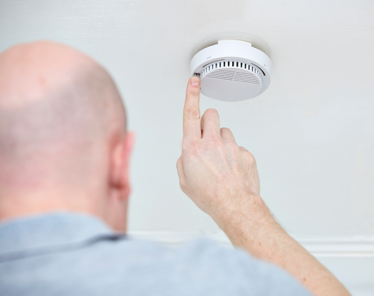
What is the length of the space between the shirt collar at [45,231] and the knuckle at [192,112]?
0.41 m

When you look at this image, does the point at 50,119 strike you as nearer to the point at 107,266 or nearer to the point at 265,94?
the point at 107,266

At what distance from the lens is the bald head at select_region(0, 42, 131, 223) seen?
0.42 meters

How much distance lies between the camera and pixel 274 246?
25.9 inches

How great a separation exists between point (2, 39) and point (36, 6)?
13cm

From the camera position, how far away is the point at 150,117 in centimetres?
92

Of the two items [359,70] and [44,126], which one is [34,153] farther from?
[359,70]

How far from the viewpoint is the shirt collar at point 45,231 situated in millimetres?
367

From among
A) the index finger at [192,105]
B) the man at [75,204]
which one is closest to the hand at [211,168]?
the index finger at [192,105]

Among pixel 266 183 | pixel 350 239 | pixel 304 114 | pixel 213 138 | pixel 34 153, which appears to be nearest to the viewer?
pixel 34 153

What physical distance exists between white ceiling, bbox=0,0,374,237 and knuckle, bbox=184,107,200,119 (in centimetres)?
9

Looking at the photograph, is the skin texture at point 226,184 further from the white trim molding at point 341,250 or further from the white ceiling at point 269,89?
the white trim molding at point 341,250

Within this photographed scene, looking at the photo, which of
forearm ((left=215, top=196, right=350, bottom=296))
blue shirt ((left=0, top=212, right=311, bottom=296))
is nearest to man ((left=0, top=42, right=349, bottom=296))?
blue shirt ((left=0, top=212, right=311, bottom=296))

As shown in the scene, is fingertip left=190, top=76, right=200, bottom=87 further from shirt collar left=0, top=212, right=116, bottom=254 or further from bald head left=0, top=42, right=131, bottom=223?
shirt collar left=0, top=212, right=116, bottom=254

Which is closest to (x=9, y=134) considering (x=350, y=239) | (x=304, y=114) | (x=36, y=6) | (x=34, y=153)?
(x=34, y=153)
